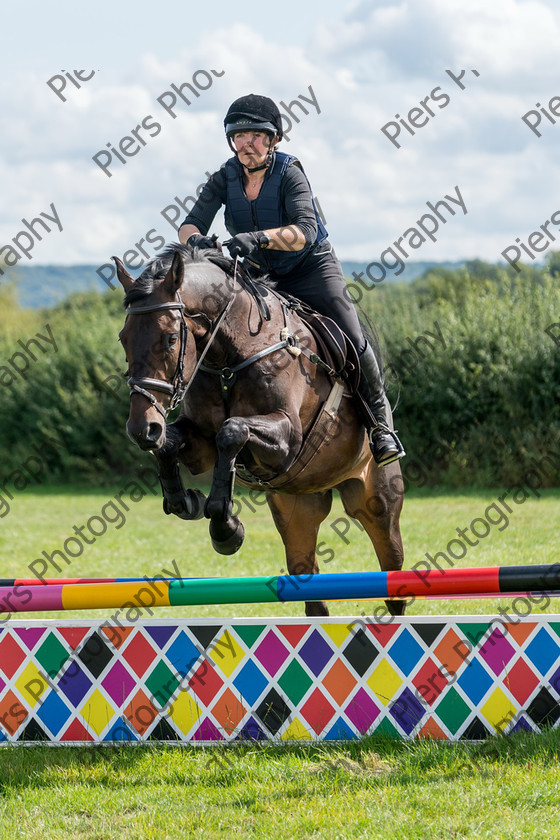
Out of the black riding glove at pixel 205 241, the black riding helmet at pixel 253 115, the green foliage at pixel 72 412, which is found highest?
the black riding helmet at pixel 253 115

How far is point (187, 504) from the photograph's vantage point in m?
4.29

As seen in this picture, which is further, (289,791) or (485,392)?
(485,392)

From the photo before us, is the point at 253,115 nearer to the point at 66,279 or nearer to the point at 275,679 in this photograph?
the point at 275,679

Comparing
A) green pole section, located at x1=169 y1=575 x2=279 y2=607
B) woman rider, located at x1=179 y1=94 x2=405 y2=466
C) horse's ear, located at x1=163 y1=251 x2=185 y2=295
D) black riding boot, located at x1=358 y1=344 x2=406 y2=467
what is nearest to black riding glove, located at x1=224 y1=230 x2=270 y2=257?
woman rider, located at x1=179 y1=94 x2=405 y2=466

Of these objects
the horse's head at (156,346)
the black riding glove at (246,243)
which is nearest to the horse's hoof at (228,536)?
Answer: the horse's head at (156,346)

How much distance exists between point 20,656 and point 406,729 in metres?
1.62

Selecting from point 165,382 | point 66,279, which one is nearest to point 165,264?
point 165,382

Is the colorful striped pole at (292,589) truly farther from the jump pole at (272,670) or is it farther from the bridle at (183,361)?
the bridle at (183,361)

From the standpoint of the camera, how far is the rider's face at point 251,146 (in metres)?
4.40

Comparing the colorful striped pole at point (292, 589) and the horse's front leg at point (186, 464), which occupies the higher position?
the horse's front leg at point (186, 464)

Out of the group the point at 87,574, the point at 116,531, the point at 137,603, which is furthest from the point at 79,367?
the point at 137,603

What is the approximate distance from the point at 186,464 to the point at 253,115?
1.64 metres

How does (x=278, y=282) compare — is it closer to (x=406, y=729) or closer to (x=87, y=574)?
(x=406, y=729)

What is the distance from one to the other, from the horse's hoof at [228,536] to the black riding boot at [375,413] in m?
1.01
